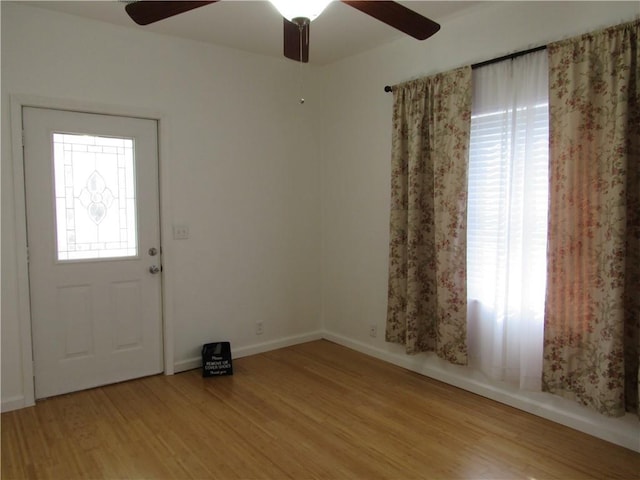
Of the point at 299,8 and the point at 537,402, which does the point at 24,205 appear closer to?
the point at 299,8

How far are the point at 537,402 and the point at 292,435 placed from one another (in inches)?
63.4

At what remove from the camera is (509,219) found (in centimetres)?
298

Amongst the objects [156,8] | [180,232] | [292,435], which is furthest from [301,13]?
[180,232]

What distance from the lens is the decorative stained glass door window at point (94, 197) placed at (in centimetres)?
323

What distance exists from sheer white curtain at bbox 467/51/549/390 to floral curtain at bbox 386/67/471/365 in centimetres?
10

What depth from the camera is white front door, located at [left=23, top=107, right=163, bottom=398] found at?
3164 mm

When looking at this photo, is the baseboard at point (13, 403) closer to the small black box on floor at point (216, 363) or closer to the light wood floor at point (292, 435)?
the light wood floor at point (292, 435)

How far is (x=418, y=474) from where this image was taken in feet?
7.66

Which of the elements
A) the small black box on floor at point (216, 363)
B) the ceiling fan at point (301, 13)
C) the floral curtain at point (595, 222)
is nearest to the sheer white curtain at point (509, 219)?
the floral curtain at point (595, 222)

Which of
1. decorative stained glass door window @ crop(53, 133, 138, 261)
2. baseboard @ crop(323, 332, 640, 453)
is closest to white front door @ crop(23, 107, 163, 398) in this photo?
decorative stained glass door window @ crop(53, 133, 138, 261)

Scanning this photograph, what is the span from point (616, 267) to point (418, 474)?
152 centimetres

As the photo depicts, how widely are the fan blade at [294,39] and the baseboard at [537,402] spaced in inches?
99.2

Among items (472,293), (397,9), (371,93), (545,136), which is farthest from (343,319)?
(397,9)

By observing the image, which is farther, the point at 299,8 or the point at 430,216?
the point at 430,216
